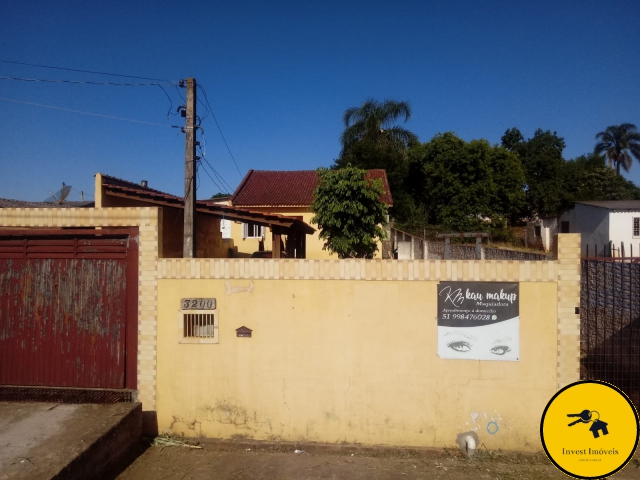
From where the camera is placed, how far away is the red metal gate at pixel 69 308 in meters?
5.59

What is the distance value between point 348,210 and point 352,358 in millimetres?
9333

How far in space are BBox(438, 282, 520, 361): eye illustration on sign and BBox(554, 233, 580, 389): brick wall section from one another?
1.61 feet

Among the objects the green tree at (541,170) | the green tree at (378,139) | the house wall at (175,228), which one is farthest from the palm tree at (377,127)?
the house wall at (175,228)

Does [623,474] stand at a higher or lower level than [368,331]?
lower

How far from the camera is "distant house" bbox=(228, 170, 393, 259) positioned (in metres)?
21.8

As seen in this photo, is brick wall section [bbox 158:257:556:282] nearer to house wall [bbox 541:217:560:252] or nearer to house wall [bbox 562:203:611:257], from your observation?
house wall [bbox 562:203:611:257]

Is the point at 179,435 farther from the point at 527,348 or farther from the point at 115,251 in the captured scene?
the point at 527,348

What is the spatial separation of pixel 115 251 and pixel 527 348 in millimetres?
5469

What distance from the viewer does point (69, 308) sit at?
5.65 metres

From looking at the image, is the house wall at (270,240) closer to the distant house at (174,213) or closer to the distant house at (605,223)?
the distant house at (174,213)

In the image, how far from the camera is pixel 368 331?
5289 mm

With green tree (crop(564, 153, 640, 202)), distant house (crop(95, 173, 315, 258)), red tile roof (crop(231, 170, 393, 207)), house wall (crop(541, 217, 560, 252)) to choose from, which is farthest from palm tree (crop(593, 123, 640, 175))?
distant house (crop(95, 173, 315, 258))

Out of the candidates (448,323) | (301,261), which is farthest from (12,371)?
(448,323)

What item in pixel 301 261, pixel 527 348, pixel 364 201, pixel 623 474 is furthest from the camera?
Answer: pixel 364 201
